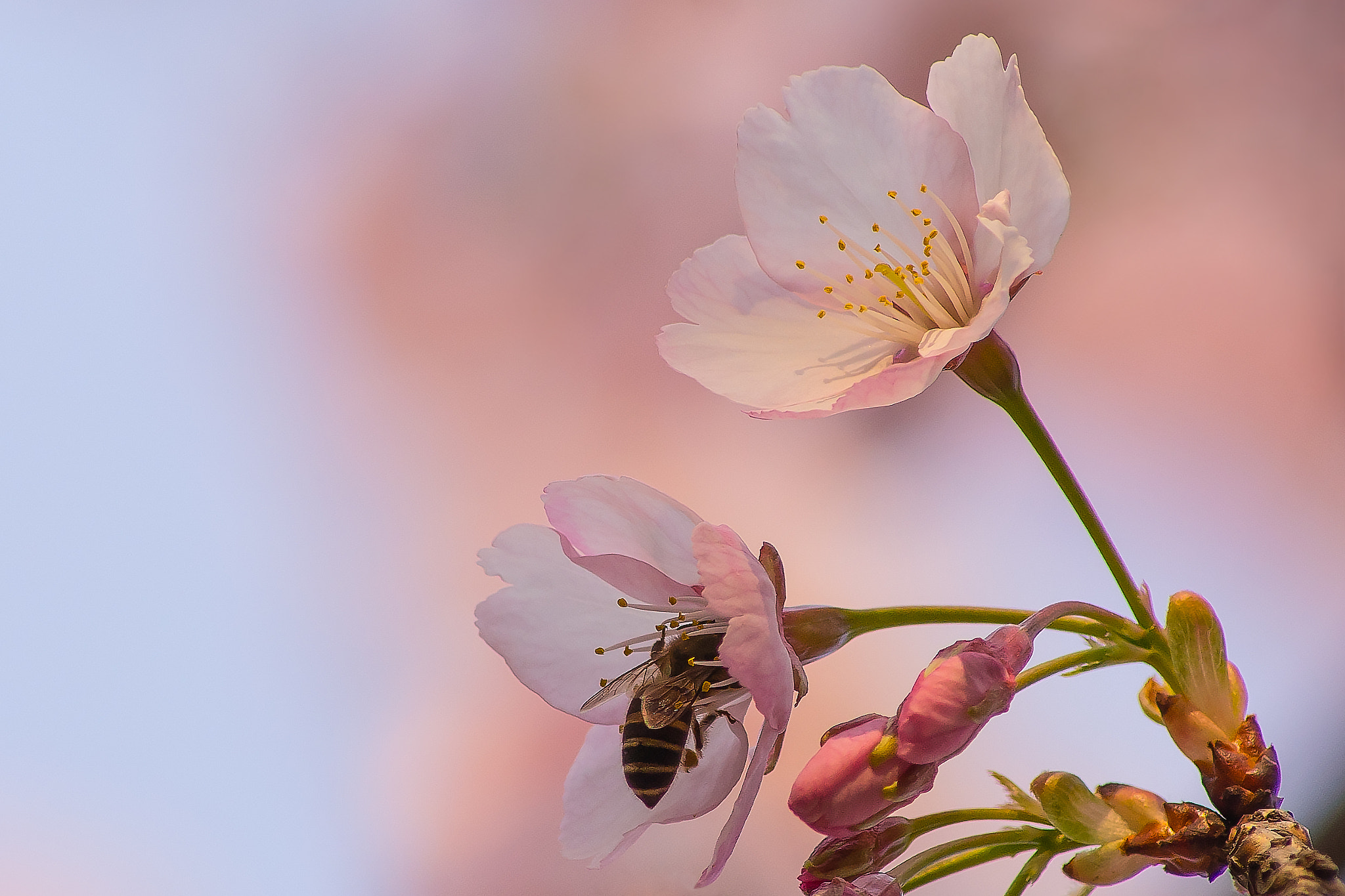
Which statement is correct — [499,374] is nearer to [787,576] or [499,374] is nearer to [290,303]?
[290,303]

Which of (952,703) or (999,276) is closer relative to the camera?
(952,703)

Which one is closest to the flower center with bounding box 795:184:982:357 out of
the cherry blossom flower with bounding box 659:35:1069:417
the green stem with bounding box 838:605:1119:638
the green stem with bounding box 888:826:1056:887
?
the cherry blossom flower with bounding box 659:35:1069:417

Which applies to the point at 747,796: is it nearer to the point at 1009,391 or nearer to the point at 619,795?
the point at 619,795

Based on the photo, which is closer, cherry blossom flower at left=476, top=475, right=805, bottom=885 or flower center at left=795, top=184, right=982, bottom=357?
cherry blossom flower at left=476, top=475, right=805, bottom=885

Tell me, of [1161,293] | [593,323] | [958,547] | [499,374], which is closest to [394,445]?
[499,374]

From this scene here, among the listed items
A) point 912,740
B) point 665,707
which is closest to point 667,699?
point 665,707

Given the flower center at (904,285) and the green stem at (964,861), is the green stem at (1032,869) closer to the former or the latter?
the green stem at (964,861)

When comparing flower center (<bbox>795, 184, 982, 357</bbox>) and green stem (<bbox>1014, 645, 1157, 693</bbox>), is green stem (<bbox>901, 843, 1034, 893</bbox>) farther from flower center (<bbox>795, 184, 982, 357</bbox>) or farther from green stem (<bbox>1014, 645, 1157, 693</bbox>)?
flower center (<bbox>795, 184, 982, 357</bbox>)
